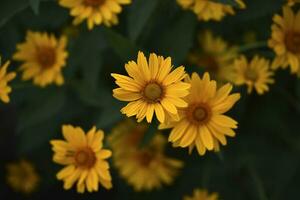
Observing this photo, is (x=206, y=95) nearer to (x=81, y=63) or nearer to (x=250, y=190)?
(x=81, y=63)

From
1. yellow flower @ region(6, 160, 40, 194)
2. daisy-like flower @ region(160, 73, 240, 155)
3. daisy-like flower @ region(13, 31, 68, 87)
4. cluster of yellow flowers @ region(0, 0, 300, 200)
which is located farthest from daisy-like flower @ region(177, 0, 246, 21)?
yellow flower @ region(6, 160, 40, 194)

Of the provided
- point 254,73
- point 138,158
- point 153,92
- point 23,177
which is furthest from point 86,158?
point 23,177

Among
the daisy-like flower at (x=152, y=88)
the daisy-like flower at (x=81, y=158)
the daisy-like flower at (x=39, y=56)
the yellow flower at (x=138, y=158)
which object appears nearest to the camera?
the daisy-like flower at (x=152, y=88)

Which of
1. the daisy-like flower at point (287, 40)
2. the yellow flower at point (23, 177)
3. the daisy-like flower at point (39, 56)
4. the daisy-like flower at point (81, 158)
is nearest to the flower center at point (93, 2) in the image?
the daisy-like flower at point (39, 56)

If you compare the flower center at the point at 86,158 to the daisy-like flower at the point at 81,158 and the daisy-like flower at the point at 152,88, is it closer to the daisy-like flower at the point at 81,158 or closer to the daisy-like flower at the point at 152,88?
the daisy-like flower at the point at 81,158

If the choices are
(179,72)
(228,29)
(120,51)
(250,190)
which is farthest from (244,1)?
(250,190)

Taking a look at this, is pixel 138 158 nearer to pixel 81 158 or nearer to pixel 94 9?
pixel 81 158
